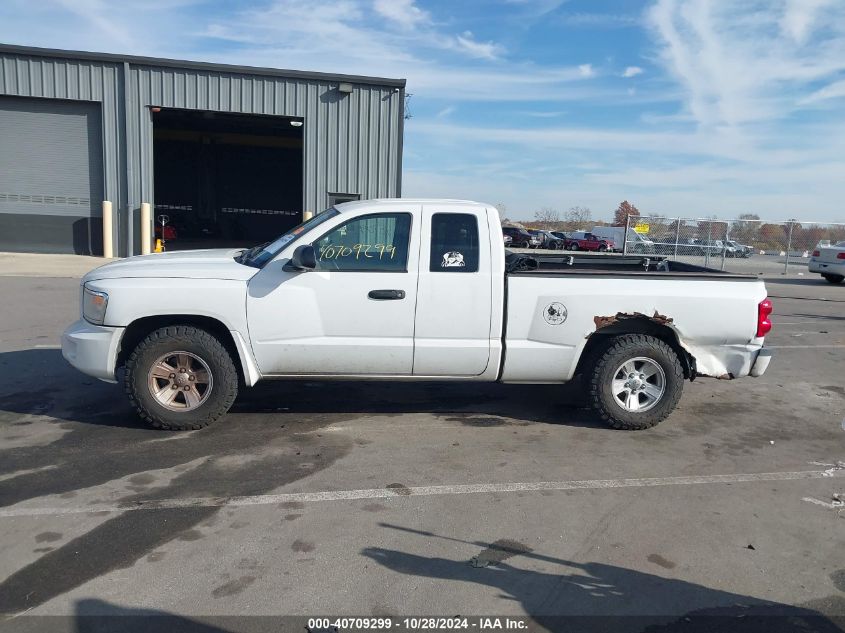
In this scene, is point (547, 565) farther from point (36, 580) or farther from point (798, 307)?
point (798, 307)

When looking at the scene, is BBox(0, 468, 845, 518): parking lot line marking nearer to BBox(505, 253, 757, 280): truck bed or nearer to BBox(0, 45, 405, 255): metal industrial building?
BBox(505, 253, 757, 280): truck bed

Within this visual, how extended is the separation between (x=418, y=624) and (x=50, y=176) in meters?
23.4

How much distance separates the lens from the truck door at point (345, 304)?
18.5 feet

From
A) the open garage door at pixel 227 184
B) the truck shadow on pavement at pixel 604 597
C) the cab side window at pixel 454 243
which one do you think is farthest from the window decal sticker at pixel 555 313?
the open garage door at pixel 227 184

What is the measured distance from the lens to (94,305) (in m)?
5.60

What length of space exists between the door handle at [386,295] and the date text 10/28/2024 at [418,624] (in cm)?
288

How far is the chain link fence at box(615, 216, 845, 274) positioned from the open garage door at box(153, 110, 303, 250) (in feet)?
63.0

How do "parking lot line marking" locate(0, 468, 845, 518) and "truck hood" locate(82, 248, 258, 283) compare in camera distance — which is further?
"truck hood" locate(82, 248, 258, 283)

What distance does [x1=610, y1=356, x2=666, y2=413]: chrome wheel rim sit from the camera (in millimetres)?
6121

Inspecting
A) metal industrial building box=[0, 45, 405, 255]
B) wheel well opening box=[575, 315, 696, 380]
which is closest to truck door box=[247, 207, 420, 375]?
wheel well opening box=[575, 315, 696, 380]

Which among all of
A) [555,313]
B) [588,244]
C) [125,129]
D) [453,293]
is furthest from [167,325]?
[588,244]

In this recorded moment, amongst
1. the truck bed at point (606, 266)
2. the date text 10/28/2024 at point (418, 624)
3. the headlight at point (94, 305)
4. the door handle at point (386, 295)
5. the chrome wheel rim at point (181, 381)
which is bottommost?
the date text 10/28/2024 at point (418, 624)

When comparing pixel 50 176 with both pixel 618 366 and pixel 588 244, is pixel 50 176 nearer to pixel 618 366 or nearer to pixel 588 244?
pixel 618 366

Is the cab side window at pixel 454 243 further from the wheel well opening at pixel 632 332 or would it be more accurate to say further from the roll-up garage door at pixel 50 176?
the roll-up garage door at pixel 50 176
